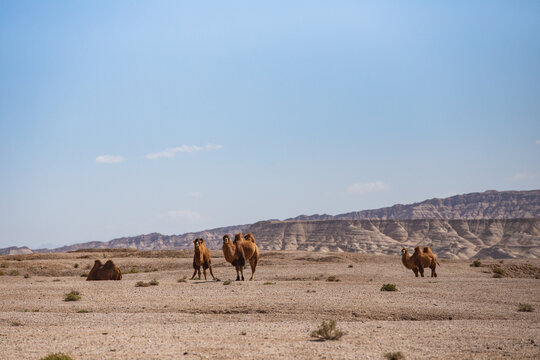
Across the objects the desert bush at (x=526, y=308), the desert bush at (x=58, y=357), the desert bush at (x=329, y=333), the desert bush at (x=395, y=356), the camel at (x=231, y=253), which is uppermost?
the camel at (x=231, y=253)

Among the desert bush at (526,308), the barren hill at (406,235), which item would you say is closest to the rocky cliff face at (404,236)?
the barren hill at (406,235)

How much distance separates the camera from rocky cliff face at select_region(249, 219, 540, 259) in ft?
400

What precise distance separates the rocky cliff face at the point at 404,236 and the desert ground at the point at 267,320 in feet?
310

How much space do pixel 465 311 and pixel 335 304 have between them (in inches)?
159

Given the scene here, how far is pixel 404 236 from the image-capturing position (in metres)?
144

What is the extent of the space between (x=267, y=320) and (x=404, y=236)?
132127 mm

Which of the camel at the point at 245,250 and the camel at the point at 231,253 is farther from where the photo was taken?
the camel at the point at 245,250


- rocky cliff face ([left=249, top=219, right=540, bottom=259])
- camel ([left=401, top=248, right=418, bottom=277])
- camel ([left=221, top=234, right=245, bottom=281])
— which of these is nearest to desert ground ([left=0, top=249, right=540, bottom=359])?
camel ([left=221, top=234, right=245, bottom=281])

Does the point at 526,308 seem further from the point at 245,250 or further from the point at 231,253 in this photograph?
the point at 245,250

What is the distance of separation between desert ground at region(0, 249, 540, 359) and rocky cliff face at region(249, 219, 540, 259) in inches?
3726

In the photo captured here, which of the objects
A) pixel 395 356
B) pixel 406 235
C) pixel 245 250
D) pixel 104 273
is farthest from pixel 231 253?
pixel 406 235

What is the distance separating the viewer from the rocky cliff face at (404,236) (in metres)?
122

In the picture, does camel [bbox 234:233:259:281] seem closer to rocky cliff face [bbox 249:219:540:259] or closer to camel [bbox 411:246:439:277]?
camel [bbox 411:246:439:277]

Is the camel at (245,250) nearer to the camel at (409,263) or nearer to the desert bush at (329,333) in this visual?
the camel at (409,263)
